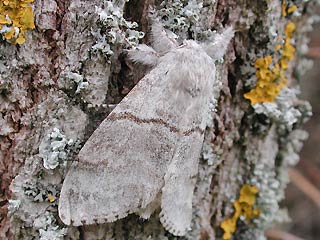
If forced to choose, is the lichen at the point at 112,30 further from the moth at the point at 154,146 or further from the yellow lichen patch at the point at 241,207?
the yellow lichen patch at the point at 241,207

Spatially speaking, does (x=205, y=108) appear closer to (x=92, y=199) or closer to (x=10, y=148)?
(x=92, y=199)

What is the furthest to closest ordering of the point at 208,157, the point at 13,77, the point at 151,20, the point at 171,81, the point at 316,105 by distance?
the point at 316,105, the point at 208,157, the point at 171,81, the point at 151,20, the point at 13,77

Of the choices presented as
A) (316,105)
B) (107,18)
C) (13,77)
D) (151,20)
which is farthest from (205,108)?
(316,105)

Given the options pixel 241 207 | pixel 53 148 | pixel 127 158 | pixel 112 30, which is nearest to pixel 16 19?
pixel 112 30

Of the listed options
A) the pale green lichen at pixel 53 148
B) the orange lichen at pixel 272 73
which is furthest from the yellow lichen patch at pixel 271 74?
the pale green lichen at pixel 53 148

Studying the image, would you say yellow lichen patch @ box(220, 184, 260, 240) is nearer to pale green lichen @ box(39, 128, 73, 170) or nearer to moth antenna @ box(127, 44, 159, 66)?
moth antenna @ box(127, 44, 159, 66)

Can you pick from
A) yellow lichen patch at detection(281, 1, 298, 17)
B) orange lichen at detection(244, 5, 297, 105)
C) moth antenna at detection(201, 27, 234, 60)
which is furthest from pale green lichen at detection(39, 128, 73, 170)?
yellow lichen patch at detection(281, 1, 298, 17)

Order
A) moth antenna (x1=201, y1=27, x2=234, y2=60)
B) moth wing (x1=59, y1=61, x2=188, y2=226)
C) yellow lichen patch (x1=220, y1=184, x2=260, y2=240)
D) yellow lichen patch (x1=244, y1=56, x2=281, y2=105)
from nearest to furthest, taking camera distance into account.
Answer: moth wing (x1=59, y1=61, x2=188, y2=226), moth antenna (x1=201, y1=27, x2=234, y2=60), yellow lichen patch (x1=244, y1=56, x2=281, y2=105), yellow lichen patch (x1=220, y1=184, x2=260, y2=240)
